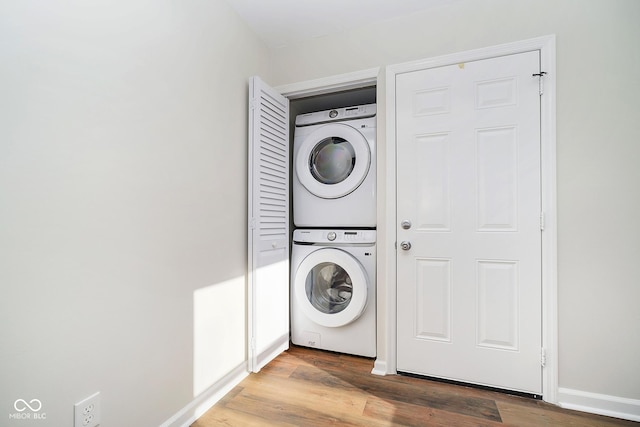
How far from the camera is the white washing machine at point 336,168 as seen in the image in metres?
2.27

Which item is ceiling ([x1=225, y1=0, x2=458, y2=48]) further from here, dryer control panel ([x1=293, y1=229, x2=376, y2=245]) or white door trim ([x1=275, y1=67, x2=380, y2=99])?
dryer control panel ([x1=293, y1=229, x2=376, y2=245])

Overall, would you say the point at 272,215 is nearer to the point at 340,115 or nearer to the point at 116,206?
the point at 340,115

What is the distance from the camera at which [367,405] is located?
5.49ft

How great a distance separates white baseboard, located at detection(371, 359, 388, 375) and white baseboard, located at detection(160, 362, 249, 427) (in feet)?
→ 2.69

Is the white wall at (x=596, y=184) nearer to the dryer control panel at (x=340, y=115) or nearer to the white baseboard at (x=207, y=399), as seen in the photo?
the dryer control panel at (x=340, y=115)

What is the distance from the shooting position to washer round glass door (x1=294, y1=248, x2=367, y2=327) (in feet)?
7.16

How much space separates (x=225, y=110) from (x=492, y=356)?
2111 mm

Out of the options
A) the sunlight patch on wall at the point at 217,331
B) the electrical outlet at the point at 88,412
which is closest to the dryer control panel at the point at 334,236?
the sunlight patch on wall at the point at 217,331

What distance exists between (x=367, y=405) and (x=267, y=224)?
3.99 ft

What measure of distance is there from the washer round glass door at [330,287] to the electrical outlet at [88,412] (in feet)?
4.55

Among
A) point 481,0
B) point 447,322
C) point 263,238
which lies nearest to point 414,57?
point 481,0

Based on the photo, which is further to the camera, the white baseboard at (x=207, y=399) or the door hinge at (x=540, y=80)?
the door hinge at (x=540, y=80)

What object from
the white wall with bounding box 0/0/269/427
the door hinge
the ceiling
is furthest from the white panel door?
the white wall with bounding box 0/0/269/427

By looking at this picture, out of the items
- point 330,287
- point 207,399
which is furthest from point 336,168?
point 207,399
